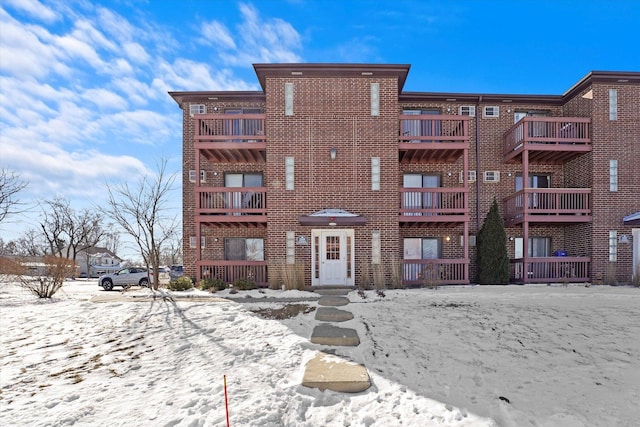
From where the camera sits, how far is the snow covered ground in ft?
11.4

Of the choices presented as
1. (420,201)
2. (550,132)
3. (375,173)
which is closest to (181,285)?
(375,173)

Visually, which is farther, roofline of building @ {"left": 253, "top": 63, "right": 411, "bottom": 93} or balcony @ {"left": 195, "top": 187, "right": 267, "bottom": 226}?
balcony @ {"left": 195, "top": 187, "right": 267, "bottom": 226}

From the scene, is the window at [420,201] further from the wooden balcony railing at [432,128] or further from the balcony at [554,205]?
the balcony at [554,205]

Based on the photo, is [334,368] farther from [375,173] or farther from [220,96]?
[220,96]

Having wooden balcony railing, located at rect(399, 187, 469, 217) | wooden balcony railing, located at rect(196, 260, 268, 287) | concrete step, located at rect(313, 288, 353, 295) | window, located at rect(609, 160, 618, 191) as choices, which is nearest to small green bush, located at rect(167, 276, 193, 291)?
wooden balcony railing, located at rect(196, 260, 268, 287)

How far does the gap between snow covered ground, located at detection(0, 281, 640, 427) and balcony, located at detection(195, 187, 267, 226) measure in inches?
171

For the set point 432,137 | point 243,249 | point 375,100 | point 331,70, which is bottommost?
point 243,249

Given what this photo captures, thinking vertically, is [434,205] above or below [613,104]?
below

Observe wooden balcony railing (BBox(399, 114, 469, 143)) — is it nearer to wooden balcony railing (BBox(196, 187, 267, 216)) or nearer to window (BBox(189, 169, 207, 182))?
wooden balcony railing (BBox(196, 187, 267, 216))

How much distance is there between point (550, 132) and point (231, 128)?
1450cm

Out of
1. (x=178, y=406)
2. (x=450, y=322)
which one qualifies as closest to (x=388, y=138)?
(x=450, y=322)

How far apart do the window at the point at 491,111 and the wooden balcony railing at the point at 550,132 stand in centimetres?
132

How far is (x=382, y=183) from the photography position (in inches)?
455

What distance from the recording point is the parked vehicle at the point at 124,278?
53.0 feet
